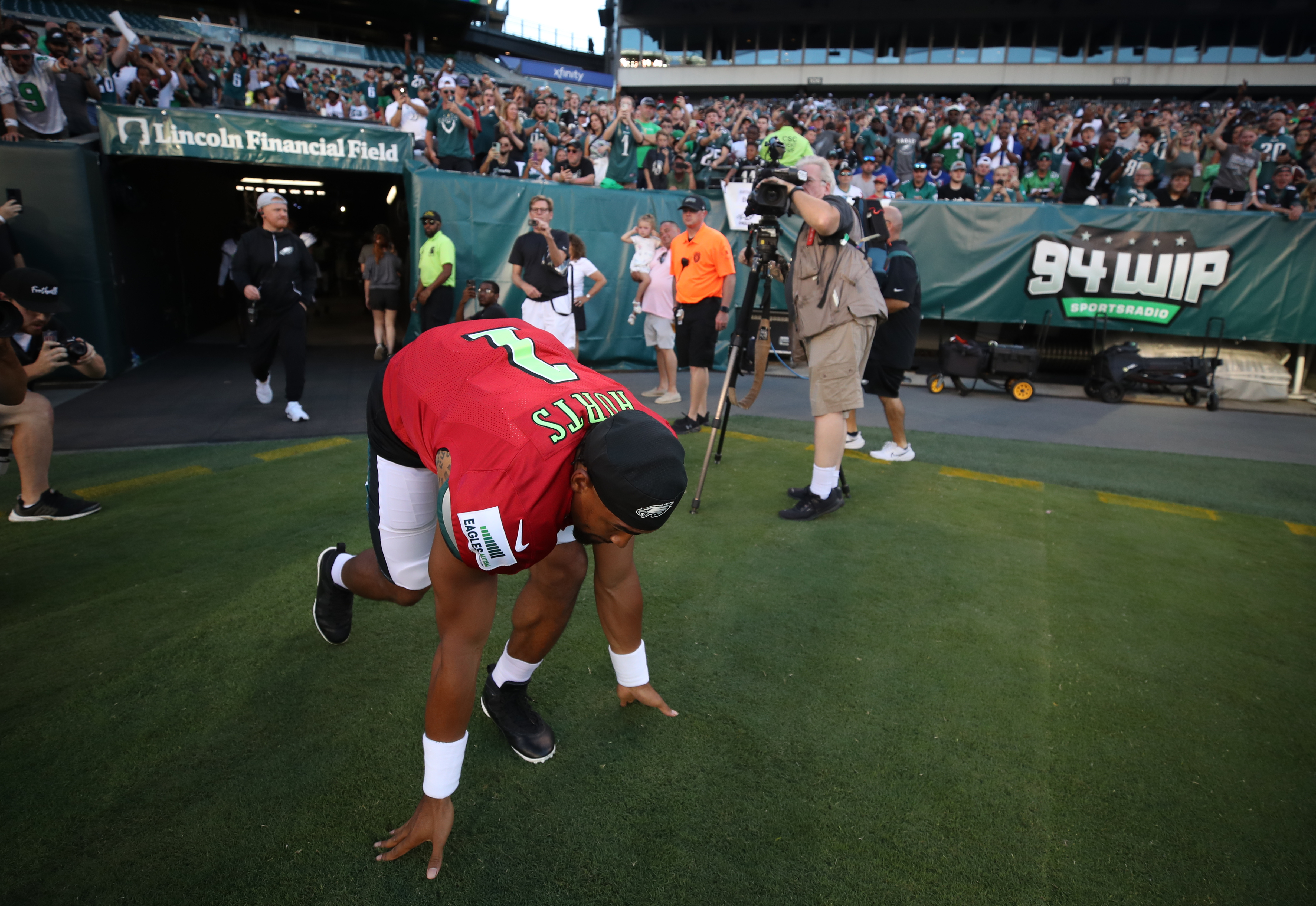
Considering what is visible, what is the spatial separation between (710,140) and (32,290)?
42.1ft

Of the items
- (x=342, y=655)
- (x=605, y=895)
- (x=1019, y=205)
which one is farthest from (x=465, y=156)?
(x=605, y=895)

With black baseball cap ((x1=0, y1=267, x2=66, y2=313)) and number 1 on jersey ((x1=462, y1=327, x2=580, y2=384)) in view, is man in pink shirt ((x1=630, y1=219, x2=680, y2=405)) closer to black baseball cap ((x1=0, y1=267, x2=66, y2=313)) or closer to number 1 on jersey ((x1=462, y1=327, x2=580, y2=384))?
black baseball cap ((x1=0, y1=267, x2=66, y2=313))

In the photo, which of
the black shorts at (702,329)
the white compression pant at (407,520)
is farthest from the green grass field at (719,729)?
the black shorts at (702,329)

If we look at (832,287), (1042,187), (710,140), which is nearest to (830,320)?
(832,287)

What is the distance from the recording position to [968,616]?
Answer: 3.33m

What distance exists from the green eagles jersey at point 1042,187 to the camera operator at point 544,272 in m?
8.21

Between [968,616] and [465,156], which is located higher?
[465,156]

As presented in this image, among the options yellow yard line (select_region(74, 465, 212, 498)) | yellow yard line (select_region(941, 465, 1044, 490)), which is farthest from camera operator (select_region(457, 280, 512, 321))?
yellow yard line (select_region(941, 465, 1044, 490))

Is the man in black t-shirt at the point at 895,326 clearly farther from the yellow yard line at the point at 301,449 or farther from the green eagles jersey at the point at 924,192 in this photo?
the green eagles jersey at the point at 924,192

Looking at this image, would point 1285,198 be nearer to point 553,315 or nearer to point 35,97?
point 553,315

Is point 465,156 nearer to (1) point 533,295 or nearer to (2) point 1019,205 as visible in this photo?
(1) point 533,295

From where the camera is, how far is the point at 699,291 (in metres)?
6.70

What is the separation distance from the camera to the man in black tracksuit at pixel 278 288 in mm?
6516

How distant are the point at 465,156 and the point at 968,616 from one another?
9709 mm
